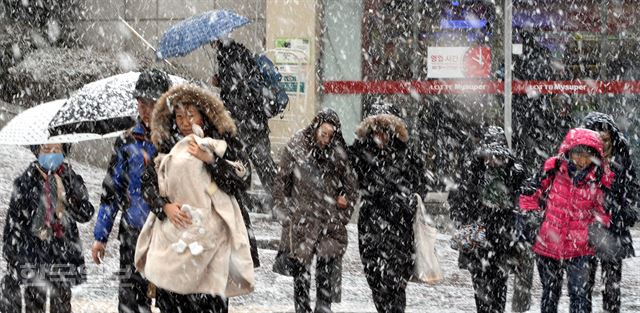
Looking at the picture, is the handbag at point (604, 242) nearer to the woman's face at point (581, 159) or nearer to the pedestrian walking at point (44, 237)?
the woman's face at point (581, 159)

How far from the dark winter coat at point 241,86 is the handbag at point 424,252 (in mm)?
3815

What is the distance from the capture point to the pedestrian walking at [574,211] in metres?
8.44

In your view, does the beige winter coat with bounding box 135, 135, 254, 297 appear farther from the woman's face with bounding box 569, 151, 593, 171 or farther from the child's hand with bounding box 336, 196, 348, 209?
the woman's face with bounding box 569, 151, 593, 171

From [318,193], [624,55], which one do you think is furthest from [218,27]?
[624,55]

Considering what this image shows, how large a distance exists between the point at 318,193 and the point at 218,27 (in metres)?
3.62

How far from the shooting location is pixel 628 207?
870 cm

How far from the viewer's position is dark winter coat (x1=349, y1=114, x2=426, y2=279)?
854 centimetres

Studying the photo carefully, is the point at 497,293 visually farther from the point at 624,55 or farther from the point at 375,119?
the point at 624,55

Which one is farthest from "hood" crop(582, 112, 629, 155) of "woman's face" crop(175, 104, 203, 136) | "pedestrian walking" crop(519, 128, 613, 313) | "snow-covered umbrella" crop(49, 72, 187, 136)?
"woman's face" crop(175, 104, 203, 136)

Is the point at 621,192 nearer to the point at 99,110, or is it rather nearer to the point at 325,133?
the point at 325,133

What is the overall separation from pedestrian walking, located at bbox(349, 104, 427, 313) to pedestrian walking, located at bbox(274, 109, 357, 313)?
0.16 metres

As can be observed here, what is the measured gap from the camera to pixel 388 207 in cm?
858

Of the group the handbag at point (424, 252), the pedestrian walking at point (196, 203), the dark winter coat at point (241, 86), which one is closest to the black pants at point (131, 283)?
the pedestrian walking at point (196, 203)

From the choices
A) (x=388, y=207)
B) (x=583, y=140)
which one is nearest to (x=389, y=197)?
(x=388, y=207)
